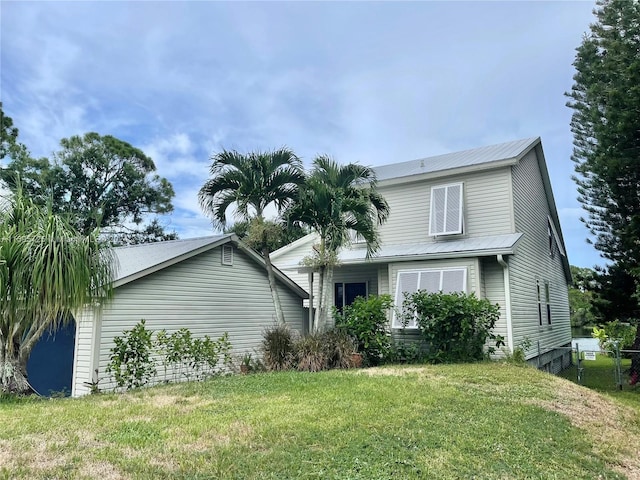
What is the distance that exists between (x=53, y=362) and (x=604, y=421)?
10056 millimetres

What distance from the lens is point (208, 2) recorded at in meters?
10.6

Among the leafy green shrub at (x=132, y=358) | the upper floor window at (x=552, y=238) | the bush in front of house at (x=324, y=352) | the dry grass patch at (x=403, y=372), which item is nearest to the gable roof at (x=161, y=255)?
the leafy green shrub at (x=132, y=358)

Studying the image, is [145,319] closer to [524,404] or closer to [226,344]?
[226,344]

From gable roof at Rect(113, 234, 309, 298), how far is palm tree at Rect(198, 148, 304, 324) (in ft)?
2.21

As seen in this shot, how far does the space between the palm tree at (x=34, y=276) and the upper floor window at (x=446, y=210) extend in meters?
8.37

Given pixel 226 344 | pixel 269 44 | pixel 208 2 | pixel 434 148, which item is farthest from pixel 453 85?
pixel 226 344

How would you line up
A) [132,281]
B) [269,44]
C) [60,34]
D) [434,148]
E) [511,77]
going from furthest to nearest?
[434,148] < [511,77] < [269,44] < [60,34] < [132,281]

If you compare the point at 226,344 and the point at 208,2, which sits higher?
the point at 208,2

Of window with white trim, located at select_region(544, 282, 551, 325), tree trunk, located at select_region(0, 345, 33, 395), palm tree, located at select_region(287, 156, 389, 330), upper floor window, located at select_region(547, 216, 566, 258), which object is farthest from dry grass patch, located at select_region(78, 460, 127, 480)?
upper floor window, located at select_region(547, 216, 566, 258)

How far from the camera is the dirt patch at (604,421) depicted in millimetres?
4405

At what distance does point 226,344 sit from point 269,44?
8204mm

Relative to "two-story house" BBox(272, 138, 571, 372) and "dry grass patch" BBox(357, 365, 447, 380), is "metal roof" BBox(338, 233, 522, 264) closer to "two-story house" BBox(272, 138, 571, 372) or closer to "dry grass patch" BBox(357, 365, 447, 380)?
"two-story house" BBox(272, 138, 571, 372)

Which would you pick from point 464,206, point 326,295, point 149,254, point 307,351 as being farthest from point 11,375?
point 464,206

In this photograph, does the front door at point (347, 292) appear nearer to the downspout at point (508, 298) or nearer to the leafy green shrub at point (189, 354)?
the downspout at point (508, 298)
